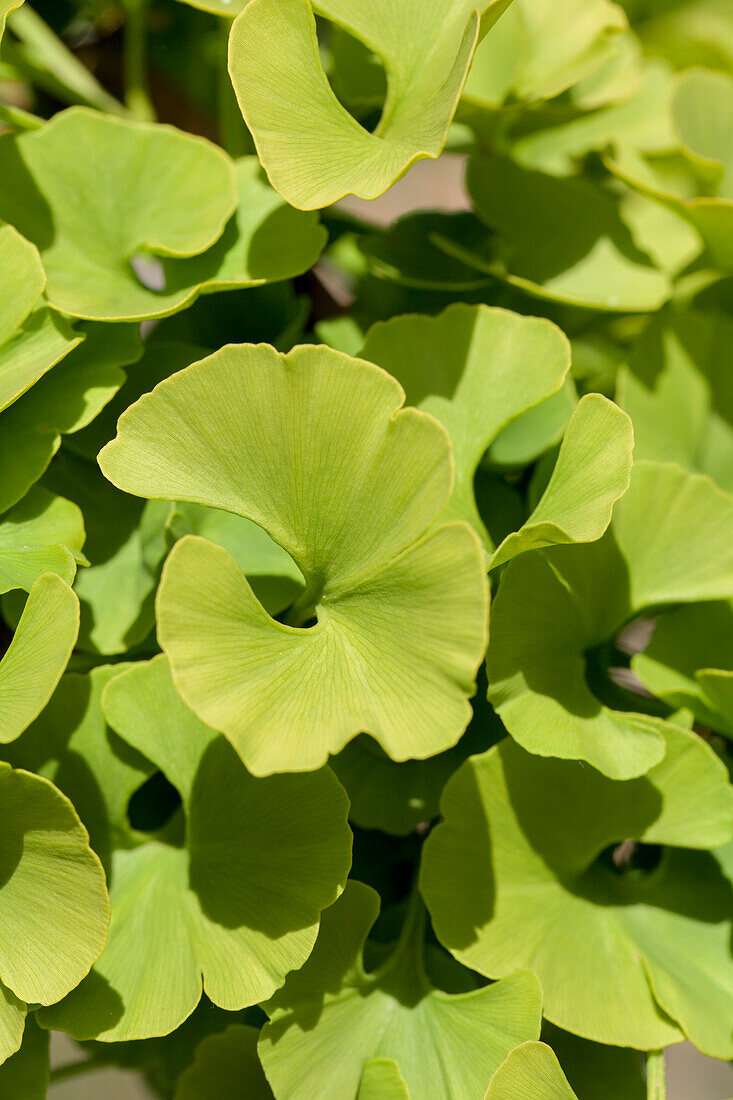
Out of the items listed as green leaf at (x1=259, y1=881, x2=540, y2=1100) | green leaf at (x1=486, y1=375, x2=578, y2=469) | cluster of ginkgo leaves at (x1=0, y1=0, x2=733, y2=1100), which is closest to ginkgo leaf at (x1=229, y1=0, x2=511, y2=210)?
cluster of ginkgo leaves at (x1=0, y1=0, x2=733, y2=1100)

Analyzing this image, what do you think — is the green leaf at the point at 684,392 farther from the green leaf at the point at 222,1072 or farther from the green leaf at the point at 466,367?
the green leaf at the point at 222,1072

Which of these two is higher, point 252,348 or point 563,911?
point 252,348

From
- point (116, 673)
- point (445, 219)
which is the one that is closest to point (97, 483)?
point (116, 673)

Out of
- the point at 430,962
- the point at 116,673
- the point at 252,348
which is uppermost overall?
the point at 252,348

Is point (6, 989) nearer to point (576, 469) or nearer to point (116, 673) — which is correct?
point (116, 673)

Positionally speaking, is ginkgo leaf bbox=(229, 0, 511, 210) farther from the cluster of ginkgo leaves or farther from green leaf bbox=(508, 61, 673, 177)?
green leaf bbox=(508, 61, 673, 177)

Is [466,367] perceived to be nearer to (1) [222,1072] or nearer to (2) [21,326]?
(2) [21,326]
